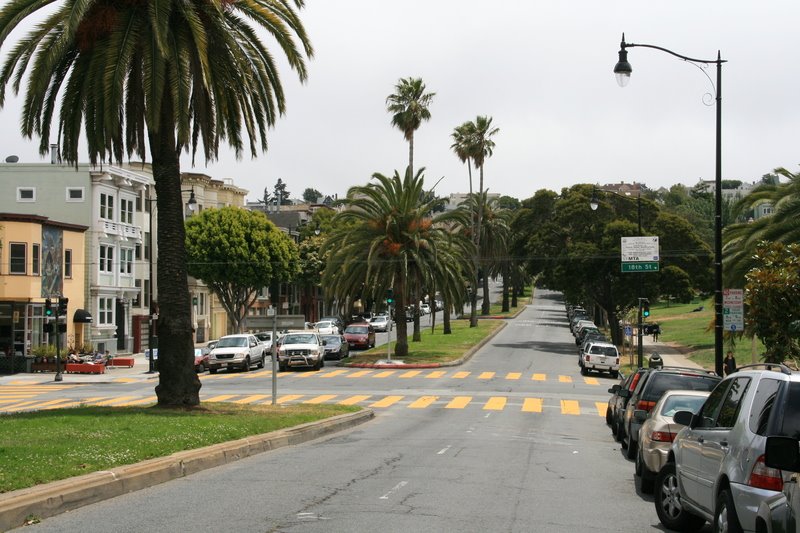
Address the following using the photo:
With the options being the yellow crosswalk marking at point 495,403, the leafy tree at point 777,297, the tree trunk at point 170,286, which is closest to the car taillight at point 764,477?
the leafy tree at point 777,297

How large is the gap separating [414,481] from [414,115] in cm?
5915

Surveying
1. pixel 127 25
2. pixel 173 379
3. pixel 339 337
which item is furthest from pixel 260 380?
pixel 127 25

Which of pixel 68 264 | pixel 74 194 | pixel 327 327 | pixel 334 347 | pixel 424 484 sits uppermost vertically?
pixel 74 194

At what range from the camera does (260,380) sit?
140 feet

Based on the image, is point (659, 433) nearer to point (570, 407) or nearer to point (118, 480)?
point (118, 480)

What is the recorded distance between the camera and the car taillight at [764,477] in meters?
6.96

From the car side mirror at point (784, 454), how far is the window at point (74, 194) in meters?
57.3

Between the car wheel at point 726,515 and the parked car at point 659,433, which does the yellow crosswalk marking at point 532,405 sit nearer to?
the parked car at point 659,433

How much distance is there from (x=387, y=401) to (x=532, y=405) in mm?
4946

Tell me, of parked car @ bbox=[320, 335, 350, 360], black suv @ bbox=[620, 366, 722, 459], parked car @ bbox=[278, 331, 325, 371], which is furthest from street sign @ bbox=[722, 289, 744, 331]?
parked car @ bbox=[320, 335, 350, 360]

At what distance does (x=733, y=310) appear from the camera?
2339cm

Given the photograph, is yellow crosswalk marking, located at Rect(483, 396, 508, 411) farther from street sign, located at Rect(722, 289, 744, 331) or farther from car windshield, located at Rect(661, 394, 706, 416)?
car windshield, located at Rect(661, 394, 706, 416)

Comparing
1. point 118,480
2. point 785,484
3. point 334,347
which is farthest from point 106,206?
point 785,484

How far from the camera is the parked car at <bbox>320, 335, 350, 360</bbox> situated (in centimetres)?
5466
